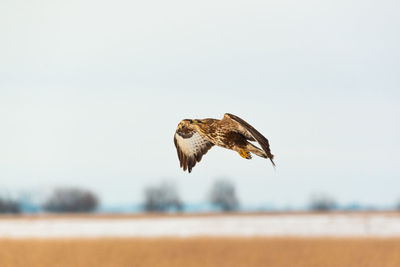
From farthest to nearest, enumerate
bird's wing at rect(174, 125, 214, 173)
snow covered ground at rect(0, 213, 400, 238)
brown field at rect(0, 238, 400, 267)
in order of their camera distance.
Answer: snow covered ground at rect(0, 213, 400, 238), brown field at rect(0, 238, 400, 267), bird's wing at rect(174, 125, 214, 173)

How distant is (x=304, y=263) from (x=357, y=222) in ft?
51.2

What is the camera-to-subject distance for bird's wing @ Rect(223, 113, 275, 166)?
6.27 feet

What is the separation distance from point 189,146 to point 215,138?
13.8 inches

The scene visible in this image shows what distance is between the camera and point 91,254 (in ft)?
57.9

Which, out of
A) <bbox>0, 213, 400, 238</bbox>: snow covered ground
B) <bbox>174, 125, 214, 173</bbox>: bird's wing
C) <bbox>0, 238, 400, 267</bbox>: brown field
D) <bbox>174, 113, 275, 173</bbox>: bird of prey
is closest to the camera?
<bbox>174, 113, 275, 173</bbox>: bird of prey

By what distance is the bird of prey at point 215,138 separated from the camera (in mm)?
2068

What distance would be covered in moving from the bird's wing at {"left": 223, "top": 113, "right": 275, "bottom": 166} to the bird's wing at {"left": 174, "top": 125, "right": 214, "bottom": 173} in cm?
17

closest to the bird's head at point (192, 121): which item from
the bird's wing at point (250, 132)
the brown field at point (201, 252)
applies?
the bird's wing at point (250, 132)

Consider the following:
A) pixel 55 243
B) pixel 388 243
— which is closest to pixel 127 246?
pixel 55 243

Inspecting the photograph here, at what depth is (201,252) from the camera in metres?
17.7

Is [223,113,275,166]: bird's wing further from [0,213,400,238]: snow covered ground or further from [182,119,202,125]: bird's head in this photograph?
[0,213,400,238]: snow covered ground

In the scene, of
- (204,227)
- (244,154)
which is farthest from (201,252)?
(244,154)

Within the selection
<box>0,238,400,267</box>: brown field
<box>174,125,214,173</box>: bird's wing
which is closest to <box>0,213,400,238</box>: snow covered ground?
<box>0,238,400,267</box>: brown field

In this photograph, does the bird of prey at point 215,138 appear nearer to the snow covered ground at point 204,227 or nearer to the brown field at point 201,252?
the brown field at point 201,252
